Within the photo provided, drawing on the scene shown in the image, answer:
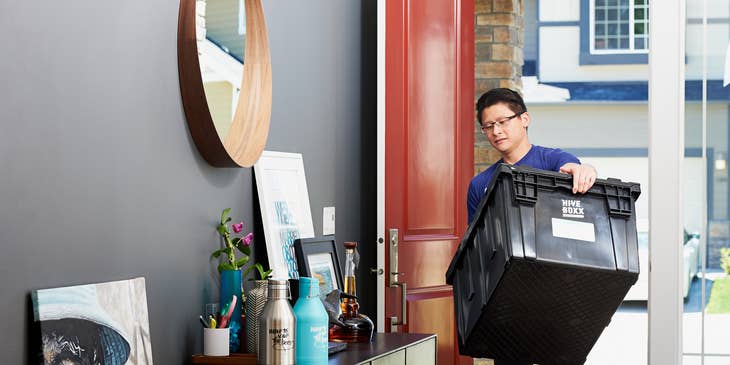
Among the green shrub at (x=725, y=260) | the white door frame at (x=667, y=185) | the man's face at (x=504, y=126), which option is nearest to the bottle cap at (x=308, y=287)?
the man's face at (x=504, y=126)

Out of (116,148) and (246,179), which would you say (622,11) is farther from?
(116,148)

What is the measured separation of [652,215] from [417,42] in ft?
3.93

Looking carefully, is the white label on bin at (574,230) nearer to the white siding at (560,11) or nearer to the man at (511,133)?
the man at (511,133)

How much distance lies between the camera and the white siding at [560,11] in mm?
9484

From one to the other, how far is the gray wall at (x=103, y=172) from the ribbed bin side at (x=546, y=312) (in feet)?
2.39

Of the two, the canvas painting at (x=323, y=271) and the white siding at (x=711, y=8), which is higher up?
the white siding at (x=711, y=8)

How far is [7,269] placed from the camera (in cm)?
141

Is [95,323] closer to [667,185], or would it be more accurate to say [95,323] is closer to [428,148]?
[428,148]

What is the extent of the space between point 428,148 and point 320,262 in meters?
1.22

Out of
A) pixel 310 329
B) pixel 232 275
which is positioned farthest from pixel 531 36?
pixel 310 329

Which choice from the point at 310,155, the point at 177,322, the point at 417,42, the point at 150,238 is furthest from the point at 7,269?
the point at 417,42

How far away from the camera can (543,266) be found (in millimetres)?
2168

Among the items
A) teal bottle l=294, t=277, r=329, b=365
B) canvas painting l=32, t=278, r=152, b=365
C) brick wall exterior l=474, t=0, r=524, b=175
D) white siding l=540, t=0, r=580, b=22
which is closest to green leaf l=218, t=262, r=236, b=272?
teal bottle l=294, t=277, r=329, b=365

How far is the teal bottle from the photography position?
1.96 metres
